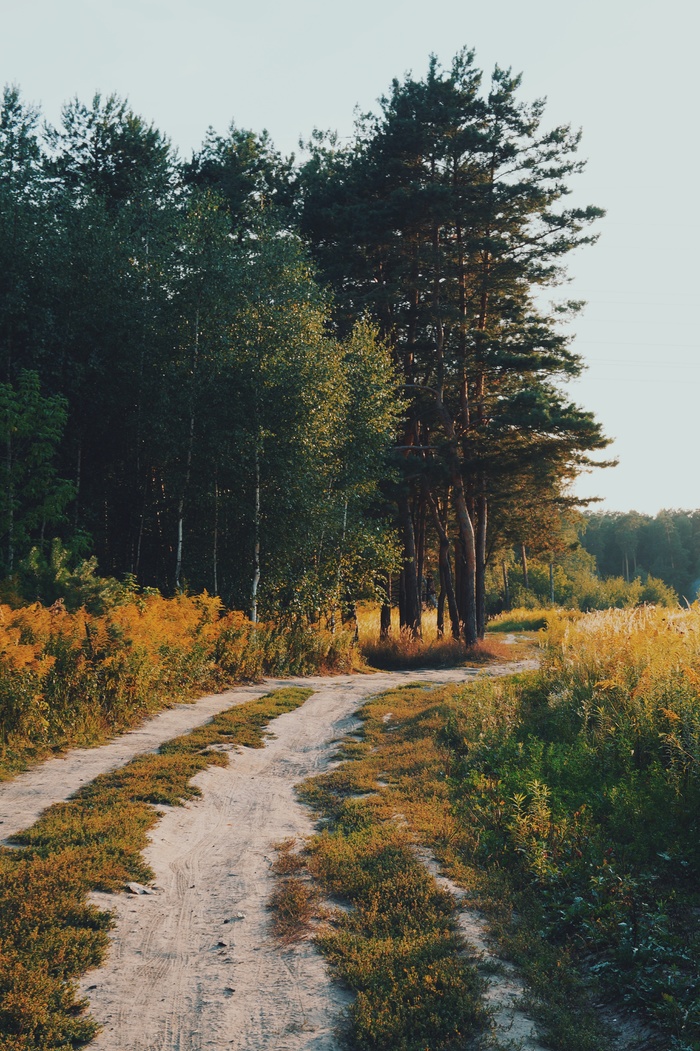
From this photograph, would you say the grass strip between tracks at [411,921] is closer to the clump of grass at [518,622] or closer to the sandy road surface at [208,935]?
the sandy road surface at [208,935]

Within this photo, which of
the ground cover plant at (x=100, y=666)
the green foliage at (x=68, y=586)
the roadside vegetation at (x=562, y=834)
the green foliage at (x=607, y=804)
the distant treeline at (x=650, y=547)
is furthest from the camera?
the distant treeline at (x=650, y=547)

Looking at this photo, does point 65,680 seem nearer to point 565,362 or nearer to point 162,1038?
point 162,1038

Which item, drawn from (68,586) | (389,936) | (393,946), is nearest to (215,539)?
(68,586)

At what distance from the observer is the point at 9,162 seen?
2348cm

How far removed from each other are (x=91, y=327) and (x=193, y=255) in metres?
3.28

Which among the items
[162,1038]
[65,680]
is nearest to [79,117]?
[65,680]

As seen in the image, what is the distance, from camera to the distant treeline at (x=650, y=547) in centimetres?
10862

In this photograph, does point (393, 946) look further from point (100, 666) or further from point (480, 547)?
point (480, 547)

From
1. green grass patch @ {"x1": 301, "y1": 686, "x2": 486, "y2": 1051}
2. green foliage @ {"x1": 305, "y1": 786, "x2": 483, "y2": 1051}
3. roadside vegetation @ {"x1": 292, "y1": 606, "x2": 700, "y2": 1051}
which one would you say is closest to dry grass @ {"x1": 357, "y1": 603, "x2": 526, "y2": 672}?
roadside vegetation @ {"x1": 292, "y1": 606, "x2": 700, "y2": 1051}

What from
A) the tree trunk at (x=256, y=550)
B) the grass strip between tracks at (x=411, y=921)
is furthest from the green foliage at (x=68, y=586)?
the tree trunk at (x=256, y=550)

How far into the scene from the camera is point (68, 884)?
5.04 m

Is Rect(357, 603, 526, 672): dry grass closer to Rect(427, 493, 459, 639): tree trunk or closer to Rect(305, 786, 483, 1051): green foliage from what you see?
Rect(427, 493, 459, 639): tree trunk

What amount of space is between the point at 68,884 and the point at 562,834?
3600 mm

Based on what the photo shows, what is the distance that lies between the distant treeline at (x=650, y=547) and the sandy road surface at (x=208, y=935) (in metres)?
106
